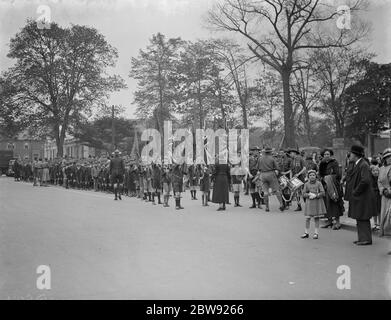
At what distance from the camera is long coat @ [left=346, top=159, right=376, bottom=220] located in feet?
29.3

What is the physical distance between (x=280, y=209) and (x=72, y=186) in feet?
60.0

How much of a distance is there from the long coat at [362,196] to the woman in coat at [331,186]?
1508 mm

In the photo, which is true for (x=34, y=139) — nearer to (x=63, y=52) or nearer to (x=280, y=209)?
(x=63, y=52)

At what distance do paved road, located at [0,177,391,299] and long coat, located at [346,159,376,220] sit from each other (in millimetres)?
623

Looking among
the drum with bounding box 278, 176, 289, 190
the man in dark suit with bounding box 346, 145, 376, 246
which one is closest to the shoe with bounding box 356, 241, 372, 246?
the man in dark suit with bounding box 346, 145, 376, 246

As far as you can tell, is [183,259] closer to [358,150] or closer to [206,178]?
[358,150]

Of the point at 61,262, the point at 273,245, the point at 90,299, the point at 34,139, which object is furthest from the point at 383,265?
the point at 34,139

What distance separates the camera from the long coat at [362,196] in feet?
29.3

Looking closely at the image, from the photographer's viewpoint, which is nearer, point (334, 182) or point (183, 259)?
point (183, 259)

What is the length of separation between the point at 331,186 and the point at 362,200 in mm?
1790

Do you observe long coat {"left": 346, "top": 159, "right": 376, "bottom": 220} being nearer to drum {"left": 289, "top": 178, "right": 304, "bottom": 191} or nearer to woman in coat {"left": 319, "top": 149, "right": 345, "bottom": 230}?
woman in coat {"left": 319, "top": 149, "right": 345, "bottom": 230}

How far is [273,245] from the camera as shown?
8.75m

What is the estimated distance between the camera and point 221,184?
15.4m

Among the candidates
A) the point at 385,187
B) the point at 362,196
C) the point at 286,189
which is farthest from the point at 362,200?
the point at 286,189
